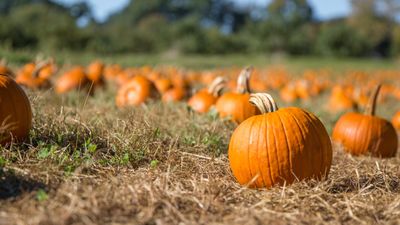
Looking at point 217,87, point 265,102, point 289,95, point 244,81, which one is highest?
point 265,102

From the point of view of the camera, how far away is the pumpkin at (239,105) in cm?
490

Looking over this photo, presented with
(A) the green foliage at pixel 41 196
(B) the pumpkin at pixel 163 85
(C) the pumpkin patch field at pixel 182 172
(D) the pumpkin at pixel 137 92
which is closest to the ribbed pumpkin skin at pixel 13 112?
(C) the pumpkin patch field at pixel 182 172

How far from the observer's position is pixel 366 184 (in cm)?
325

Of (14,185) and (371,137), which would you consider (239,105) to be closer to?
(371,137)

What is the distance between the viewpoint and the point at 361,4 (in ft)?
161

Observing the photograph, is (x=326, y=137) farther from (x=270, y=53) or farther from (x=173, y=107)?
(x=270, y=53)

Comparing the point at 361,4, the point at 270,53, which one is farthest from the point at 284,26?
the point at 361,4

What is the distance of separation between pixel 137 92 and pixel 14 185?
158 inches

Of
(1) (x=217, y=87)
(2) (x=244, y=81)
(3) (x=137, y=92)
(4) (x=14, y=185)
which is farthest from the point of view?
(3) (x=137, y=92)

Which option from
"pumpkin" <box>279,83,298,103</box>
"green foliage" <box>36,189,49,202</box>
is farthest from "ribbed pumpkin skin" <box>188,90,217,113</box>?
"pumpkin" <box>279,83,298,103</box>

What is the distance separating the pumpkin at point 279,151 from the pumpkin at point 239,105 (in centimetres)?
166

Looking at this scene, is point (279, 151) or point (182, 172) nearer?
point (279, 151)

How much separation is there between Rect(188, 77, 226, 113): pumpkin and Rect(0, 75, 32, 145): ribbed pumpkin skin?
241 cm

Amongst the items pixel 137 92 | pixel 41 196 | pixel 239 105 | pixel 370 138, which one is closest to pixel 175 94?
pixel 137 92
